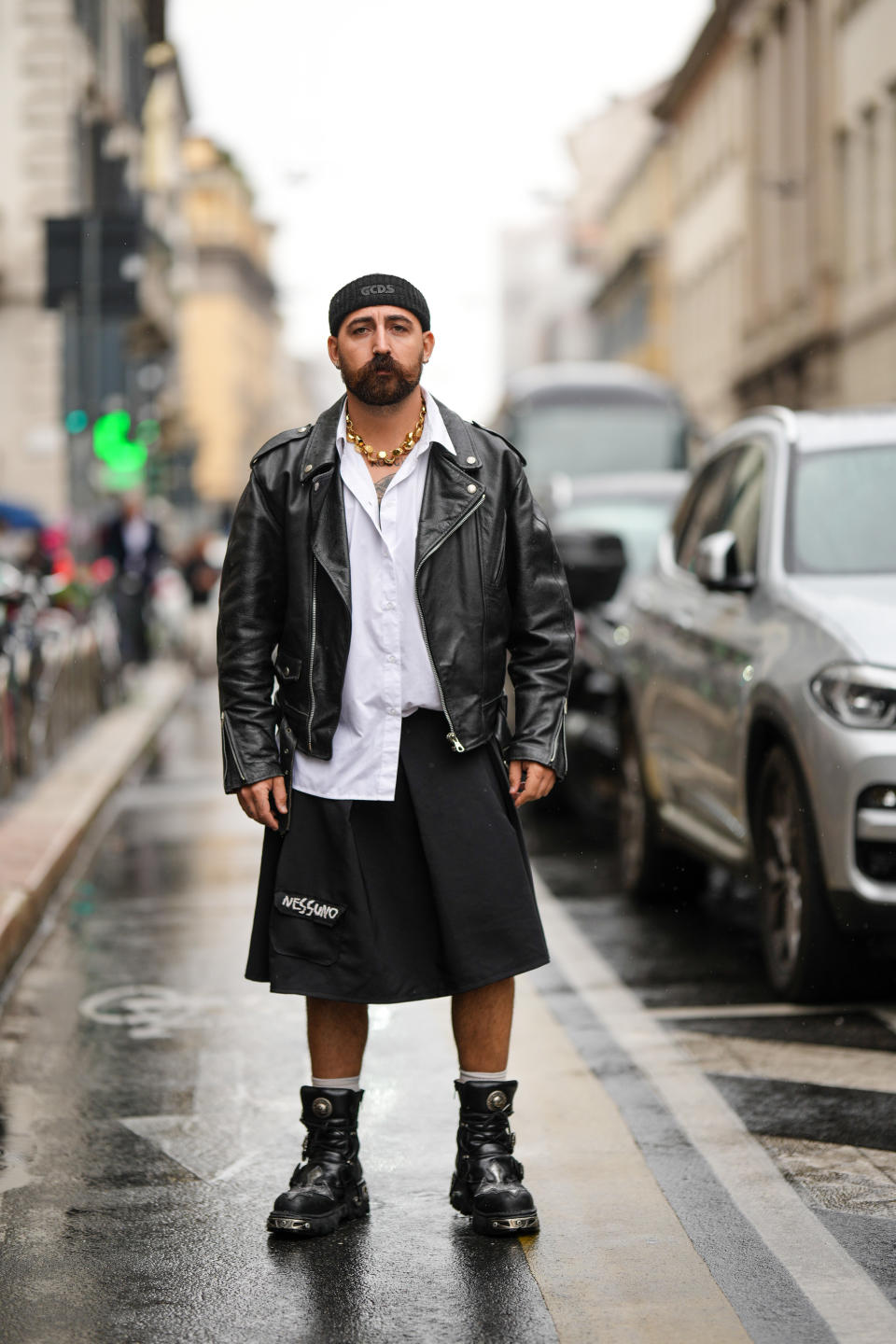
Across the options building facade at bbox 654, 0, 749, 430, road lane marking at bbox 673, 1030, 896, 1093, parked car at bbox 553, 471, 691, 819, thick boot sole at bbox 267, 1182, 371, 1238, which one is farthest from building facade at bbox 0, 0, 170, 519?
thick boot sole at bbox 267, 1182, 371, 1238

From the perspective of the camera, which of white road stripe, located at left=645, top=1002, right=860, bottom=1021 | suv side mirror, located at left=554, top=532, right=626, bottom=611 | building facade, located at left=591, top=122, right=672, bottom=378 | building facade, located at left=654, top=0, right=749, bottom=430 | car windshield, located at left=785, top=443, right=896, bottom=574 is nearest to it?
white road stripe, located at left=645, top=1002, right=860, bottom=1021

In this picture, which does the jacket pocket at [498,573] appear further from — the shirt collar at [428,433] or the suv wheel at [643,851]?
the suv wheel at [643,851]

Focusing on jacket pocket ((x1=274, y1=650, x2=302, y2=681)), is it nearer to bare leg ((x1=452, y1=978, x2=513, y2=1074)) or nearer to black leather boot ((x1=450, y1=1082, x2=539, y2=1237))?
bare leg ((x1=452, y1=978, x2=513, y2=1074))

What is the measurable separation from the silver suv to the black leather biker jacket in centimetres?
181

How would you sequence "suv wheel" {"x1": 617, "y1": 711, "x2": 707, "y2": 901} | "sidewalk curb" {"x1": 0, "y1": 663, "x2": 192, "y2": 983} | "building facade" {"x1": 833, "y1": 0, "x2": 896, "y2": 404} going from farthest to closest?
"building facade" {"x1": 833, "y1": 0, "x2": 896, "y2": 404} < "suv wheel" {"x1": 617, "y1": 711, "x2": 707, "y2": 901} < "sidewalk curb" {"x1": 0, "y1": 663, "x2": 192, "y2": 983}

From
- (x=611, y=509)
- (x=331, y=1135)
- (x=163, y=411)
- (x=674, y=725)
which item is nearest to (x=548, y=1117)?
(x=331, y=1135)

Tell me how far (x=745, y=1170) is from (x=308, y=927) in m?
1.15

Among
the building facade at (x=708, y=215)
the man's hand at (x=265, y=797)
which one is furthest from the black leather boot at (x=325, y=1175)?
the building facade at (x=708, y=215)

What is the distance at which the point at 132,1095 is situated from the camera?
6.02 metres

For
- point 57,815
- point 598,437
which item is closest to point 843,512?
point 57,815

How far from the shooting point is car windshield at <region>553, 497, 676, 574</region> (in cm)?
1414

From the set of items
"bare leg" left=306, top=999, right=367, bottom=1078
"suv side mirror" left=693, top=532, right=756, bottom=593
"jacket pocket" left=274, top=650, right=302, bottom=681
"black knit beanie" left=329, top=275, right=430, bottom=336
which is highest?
"black knit beanie" left=329, top=275, right=430, bottom=336

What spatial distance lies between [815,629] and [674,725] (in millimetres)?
1687

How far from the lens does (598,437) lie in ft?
94.1
